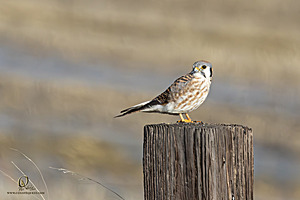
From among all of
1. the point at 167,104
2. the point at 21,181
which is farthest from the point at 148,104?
the point at 21,181

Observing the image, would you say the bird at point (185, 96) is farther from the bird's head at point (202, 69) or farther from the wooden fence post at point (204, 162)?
the wooden fence post at point (204, 162)

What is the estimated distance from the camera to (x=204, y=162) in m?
2.38

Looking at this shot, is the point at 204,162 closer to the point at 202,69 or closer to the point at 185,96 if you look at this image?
the point at 185,96

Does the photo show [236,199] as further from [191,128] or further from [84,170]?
[84,170]

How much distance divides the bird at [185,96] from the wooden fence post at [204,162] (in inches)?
29.5

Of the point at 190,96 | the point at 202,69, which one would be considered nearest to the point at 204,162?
the point at 190,96

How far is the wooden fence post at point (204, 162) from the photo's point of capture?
93.9 inches

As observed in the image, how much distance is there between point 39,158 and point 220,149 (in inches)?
168

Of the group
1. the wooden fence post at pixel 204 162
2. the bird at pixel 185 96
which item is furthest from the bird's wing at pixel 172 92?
the wooden fence post at pixel 204 162

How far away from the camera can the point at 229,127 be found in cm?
240

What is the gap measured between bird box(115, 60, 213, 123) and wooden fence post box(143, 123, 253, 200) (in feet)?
2.46

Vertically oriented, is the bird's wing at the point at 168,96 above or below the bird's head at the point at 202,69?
below

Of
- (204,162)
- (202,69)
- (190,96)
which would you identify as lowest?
(204,162)

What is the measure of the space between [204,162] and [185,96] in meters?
0.86
